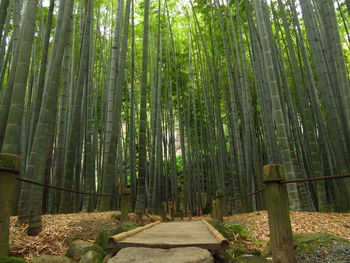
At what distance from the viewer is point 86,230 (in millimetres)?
2635

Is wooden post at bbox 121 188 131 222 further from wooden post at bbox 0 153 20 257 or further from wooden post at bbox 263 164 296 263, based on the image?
wooden post at bbox 263 164 296 263

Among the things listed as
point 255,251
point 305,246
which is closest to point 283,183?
point 305,246

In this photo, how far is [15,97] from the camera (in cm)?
190

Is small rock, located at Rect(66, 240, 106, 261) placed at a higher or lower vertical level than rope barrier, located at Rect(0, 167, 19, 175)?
lower

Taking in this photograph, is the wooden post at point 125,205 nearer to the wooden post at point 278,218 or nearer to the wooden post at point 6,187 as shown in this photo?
the wooden post at point 6,187

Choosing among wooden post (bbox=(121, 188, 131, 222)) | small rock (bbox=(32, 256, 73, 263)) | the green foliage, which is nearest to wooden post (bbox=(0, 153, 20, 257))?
small rock (bbox=(32, 256, 73, 263))

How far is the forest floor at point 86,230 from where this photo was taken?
1.96 metres

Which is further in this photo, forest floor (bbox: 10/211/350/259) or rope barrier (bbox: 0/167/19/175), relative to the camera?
forest floor (bbox: 10/211/350/259)

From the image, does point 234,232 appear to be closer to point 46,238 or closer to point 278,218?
point 278,218

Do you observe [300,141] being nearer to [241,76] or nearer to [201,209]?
[241,76]

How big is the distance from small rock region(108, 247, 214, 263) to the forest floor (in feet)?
3.06

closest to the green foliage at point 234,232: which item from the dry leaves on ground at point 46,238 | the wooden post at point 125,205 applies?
→ the wooden post at point 125,205

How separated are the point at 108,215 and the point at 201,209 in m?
5.52

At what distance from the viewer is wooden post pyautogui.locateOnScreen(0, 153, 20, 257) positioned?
1247 millimetres
